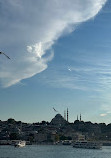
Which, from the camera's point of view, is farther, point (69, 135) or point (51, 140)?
point (69, 135)

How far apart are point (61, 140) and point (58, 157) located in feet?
322

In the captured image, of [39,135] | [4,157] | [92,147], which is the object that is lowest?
[4,157]

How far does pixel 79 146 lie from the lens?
130375 millimetres

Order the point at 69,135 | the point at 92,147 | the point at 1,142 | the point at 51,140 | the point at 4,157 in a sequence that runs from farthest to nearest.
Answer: the point at 69,135
the point at 51,140
the point at 1,142
the point at 92,147
the point at 4,157

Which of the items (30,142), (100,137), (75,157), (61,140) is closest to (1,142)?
(30,142)

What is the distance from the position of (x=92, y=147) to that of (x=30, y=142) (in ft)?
146

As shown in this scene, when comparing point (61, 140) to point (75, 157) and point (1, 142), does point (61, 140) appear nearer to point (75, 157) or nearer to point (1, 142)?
point (1, 142)

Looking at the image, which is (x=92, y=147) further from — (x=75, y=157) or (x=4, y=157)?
(x=4, y=157)

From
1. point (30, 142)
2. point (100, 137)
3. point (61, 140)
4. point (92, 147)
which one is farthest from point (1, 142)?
point (100, 137)

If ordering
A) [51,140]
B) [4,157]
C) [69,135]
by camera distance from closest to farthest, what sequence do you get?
[4,157] → [51,140] → [69,135]

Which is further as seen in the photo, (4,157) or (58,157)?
(58,157)

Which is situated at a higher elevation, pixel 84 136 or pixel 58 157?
pixel 84 136

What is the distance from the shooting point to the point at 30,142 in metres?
165

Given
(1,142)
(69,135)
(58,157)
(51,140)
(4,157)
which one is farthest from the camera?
(69,135)
